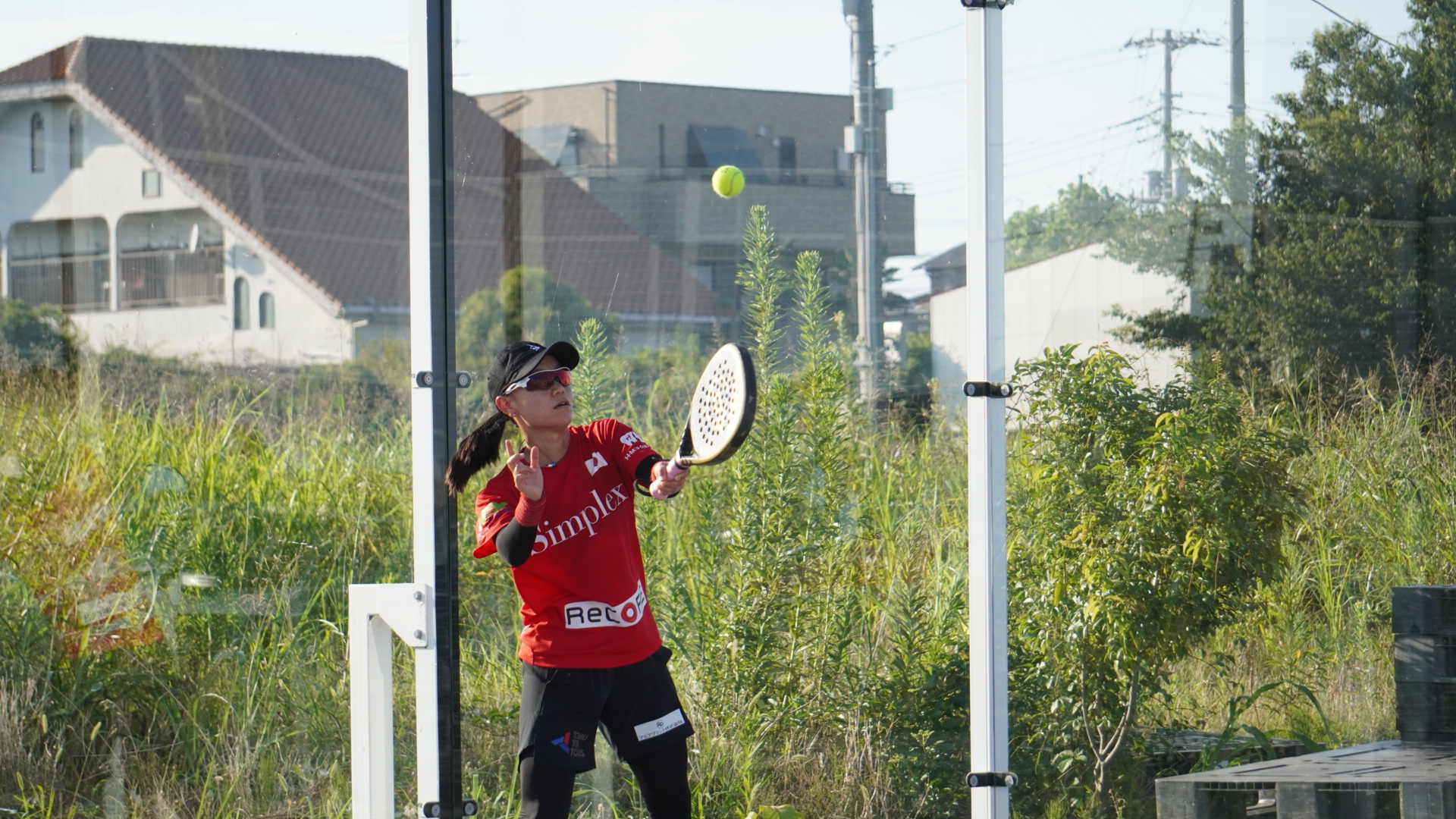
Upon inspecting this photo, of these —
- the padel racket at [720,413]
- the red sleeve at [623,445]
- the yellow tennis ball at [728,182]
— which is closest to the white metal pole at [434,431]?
the red sleeve at [623,445]

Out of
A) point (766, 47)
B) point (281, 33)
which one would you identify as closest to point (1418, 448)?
point (766, 47)

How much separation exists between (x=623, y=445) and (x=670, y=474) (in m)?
0.24

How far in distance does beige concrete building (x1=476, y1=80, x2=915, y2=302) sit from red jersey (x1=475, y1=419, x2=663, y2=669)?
2.96 feet

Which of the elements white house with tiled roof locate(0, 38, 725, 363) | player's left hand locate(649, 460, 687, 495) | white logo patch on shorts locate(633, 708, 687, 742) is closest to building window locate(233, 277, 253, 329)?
white house with tiled roof locate(0, 38, 725, 363)

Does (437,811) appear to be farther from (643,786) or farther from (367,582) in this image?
(367,582)

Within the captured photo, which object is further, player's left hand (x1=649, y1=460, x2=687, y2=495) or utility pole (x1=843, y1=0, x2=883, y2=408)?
utility pole (x1=843, y1=0, x2=883, y2=408)

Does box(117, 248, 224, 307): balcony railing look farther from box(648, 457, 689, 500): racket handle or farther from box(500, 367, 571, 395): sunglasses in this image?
box(648, 457, 689, 500): racket handle

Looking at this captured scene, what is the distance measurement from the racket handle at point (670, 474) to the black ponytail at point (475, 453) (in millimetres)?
402

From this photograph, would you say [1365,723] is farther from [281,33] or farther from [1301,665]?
[281,33]

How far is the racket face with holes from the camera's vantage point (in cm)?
216

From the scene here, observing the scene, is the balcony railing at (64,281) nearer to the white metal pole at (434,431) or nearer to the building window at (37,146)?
the building window at (37,146)

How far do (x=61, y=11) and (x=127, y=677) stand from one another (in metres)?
1.97

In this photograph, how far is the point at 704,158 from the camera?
3.32 m

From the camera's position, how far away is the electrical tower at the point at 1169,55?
3154 mm
